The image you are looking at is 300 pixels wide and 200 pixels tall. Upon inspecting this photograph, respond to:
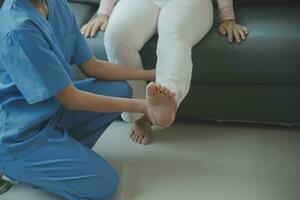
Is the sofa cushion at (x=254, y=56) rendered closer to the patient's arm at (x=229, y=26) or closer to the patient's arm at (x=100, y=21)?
the patient's arm at (x=229, y=26)

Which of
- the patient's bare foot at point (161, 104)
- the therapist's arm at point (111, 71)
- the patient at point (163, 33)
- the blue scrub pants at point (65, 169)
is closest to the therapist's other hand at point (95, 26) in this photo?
the patient at point (163, 33)

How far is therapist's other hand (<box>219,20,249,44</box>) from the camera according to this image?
1.58 meters

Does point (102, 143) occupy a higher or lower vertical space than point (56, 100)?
lower

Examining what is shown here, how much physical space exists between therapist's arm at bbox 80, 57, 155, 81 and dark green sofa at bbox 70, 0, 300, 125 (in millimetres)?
99

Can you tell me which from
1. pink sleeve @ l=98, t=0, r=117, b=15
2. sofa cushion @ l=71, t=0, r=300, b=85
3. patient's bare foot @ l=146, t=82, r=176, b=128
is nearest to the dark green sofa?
sofa cushion @ l=71, t=0, r=300, b=85

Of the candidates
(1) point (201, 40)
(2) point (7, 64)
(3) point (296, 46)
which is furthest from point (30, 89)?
(3) point (296, 46)

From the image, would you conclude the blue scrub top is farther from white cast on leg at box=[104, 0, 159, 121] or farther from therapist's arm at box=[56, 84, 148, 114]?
white cast on leg at box=[104, 0, 159, 121]

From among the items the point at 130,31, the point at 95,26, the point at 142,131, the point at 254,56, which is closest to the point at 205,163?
the point at 142,131

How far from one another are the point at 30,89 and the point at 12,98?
0.43ft

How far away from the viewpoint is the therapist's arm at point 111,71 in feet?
5.13

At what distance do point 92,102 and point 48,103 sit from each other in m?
0.14

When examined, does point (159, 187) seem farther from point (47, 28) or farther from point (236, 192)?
point (47, 28)

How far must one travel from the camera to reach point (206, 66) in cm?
162

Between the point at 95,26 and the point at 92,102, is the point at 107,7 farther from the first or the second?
the point at 92,102
